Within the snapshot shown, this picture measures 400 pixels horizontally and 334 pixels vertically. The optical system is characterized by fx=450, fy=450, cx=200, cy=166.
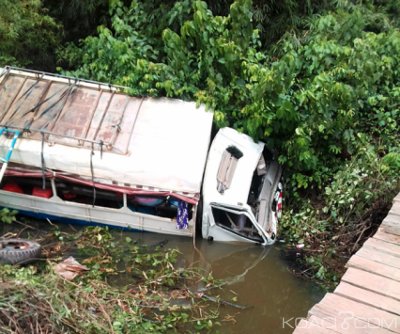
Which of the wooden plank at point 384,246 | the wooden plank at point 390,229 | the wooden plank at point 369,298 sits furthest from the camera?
the wooden plank at point 390,229

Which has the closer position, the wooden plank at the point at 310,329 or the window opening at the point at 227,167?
the wooden plank at the point at 310,329

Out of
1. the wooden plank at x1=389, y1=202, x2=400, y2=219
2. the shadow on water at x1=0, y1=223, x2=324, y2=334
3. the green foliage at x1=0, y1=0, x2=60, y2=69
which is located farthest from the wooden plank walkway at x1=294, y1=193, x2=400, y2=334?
the green foliage at x1=0, y1=0, x2=60, y2=69

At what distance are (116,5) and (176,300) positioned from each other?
20.3 feet

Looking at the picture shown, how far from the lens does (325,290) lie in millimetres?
7082

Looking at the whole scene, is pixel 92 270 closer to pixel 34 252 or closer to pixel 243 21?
pixel 34 252

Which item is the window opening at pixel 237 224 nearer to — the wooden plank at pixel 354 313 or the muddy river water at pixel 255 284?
the muddy river water at pixel 255 284

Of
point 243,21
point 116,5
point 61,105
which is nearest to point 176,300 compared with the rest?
point 61,105

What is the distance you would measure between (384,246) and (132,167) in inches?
171

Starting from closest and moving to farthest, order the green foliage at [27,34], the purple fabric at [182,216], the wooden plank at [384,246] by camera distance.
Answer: the wooden plank at [384,246] → the purple fabric at [182,216] → the green foliage at [27,34]

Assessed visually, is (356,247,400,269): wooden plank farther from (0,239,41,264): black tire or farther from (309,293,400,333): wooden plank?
(0,239,41,264): black tire

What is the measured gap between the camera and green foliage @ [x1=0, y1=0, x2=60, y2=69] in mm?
9445

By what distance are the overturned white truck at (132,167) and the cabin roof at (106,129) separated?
0.06ft

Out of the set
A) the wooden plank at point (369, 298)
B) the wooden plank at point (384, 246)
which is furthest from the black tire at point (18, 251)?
the wooden plank at point (384, 246)

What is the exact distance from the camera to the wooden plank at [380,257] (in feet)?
15.2
